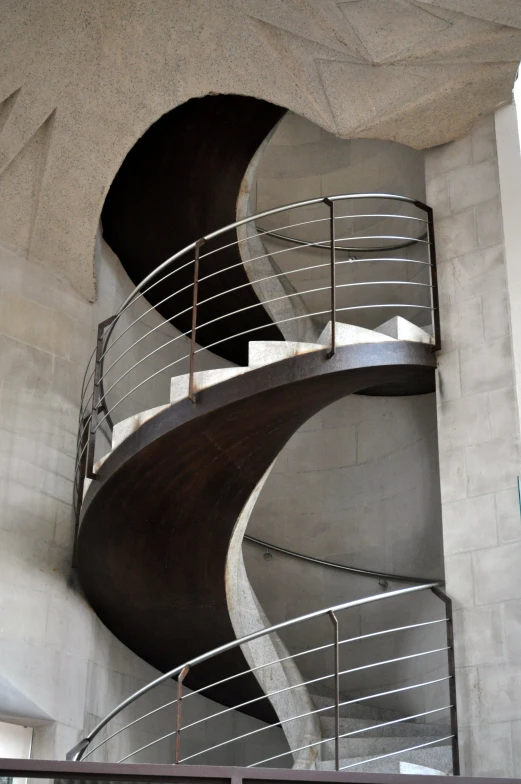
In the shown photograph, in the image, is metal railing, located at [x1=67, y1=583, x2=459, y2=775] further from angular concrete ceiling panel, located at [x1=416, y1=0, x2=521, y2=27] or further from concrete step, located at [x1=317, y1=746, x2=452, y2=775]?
angular concrete ceiling panel, located at [x1=416, y1=0, x2=521, y2=27]

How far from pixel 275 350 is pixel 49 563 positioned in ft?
7.40

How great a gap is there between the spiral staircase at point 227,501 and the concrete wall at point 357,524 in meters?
0.16

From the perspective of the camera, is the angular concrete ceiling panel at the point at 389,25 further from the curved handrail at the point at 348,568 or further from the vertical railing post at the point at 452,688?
the curved handrail at the point at 348,568

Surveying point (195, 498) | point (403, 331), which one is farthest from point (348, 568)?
point (403, 331)

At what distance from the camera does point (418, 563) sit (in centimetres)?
780

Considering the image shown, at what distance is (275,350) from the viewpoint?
5.89 metres

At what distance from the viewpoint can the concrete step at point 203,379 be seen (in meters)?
5.89

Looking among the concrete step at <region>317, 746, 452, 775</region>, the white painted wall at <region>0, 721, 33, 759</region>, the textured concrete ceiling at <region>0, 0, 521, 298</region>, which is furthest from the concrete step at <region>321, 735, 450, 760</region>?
the textured concrete ceiling at <region>0, 0, 521, 298</region>

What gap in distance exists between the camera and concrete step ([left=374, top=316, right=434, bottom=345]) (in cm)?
600

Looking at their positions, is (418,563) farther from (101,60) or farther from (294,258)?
(101,60)

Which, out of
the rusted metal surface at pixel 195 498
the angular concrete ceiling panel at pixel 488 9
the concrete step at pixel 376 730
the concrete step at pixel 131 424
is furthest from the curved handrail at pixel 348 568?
the angular concrete ceiling panel at pixel 488 9

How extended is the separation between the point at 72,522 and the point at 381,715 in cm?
246

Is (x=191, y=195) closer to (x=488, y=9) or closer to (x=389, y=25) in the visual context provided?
(x=389, y=25)

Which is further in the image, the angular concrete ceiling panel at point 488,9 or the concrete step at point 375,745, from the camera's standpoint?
the angular concrete ceiling panel at point 488,9
